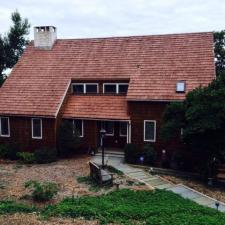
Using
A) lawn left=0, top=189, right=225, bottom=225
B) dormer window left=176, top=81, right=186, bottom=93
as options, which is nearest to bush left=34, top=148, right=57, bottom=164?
lawn left=0, top=189, right=225, bottom=225

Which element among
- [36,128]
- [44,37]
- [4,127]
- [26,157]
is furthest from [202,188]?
[44,37]

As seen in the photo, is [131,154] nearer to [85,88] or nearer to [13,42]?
[85,88]

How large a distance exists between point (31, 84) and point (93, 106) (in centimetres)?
489

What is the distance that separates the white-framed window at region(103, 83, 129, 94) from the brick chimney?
6084 millimetres

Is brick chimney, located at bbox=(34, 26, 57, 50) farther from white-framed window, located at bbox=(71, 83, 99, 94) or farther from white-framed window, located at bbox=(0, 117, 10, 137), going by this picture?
white-framed window, located at bbox=(0, 117, 10, 137)

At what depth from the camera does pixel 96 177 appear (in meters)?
16.8

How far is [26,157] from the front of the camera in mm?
22062

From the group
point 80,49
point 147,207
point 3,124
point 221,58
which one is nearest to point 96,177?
point 147,207

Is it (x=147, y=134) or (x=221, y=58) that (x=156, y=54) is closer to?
(x=147, y=134)

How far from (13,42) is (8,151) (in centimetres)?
1379

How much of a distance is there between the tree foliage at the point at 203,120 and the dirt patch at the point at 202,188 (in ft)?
4.56

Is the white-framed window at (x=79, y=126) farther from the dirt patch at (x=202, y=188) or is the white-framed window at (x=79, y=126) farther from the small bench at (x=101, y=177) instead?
the dirt patch at (x=202, y=188)

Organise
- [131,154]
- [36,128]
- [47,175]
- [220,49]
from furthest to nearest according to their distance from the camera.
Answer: [220,49]
[36,128]
[131,154]
[47,175]

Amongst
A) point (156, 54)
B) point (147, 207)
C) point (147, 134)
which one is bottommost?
point (147, 207)
